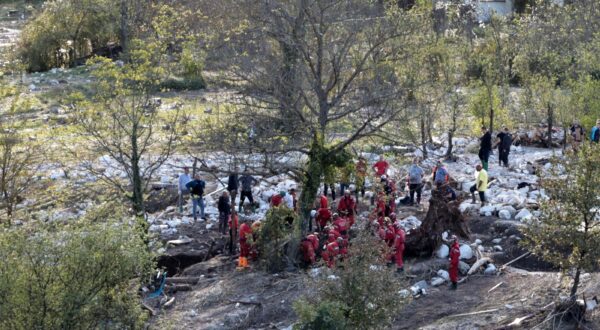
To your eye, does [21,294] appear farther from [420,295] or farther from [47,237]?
[420,295]

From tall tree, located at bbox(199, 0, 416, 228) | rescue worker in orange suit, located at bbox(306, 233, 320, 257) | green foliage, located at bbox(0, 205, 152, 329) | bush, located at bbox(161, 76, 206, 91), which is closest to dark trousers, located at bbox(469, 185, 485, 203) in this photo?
tall tree, located at bbox(199, 0, 416, 228)

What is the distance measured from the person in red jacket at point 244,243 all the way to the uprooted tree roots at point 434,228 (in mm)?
3353

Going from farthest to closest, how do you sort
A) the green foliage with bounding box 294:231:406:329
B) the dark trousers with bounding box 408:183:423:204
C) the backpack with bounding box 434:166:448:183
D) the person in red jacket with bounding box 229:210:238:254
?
the dark trousers with bounding box 408:183:423:204 < the backpack with bounding box 434:166:448:183 < the person in red jacket with bounding box 229:210:238:254 < the green foliage with bounding box 294:231:406:329

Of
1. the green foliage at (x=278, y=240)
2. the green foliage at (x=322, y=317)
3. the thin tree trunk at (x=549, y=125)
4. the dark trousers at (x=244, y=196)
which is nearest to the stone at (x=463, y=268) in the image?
the green foliage at (x=278, y=240)

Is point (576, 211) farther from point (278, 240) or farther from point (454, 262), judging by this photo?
point (278, 240)

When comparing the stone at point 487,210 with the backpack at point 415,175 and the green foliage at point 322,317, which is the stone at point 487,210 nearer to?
the backpack at point 415,175

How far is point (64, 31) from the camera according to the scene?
139 feet

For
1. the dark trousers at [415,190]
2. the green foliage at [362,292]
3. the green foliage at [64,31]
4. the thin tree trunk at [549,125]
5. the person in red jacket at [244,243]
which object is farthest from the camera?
the green foliage at [64,31]

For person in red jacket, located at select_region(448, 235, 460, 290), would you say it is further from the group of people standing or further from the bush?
the bush

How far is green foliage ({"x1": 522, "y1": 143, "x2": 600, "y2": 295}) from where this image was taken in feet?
44.0

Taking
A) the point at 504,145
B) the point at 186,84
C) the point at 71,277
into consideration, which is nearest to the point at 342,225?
the point at 71,277

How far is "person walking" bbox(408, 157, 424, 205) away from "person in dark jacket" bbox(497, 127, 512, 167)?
164 inches

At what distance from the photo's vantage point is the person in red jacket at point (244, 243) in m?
17.8

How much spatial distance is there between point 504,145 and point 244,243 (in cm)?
1029
